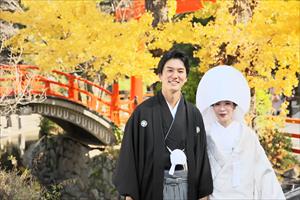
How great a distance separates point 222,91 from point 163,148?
0.59 meters

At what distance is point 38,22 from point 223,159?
22.3 feet

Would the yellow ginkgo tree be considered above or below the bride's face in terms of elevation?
above

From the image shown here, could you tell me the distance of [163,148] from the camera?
2762 mm

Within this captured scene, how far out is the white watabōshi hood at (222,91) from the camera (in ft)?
9.46

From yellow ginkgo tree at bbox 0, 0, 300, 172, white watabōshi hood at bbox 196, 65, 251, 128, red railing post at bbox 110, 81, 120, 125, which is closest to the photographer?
white watabōshi hood at bbox 196, 65, 251, 128

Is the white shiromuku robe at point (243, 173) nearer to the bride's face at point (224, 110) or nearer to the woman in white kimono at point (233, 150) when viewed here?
the woman in white kimono at point (233, 150)

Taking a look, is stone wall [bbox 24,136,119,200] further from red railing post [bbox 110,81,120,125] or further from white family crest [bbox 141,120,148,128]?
white family crest [bbox 141,120,148,128]

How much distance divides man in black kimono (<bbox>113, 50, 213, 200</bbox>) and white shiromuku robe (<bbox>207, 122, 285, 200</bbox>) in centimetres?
8

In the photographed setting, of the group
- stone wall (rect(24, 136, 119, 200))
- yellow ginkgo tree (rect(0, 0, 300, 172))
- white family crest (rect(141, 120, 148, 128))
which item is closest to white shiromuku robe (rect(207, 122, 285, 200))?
white family crest (rect(141, 120, 148, 128))

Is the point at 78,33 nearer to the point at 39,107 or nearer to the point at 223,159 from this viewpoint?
the point at 39,107

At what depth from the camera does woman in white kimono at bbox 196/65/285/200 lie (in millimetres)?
2836

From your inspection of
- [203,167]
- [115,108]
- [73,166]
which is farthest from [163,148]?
[73,166]

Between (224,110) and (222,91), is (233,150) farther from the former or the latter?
(222,91)

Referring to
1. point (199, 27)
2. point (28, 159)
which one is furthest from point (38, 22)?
point (28, 159)
